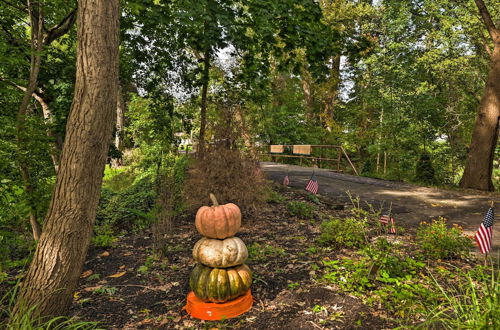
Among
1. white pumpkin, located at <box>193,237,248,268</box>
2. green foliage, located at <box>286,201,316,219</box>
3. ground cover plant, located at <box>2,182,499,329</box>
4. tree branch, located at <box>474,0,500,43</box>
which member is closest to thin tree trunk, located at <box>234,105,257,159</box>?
green foliage, located at <box>286,201,316,219</box>

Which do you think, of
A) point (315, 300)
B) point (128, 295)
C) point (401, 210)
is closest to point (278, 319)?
point (315, 300)

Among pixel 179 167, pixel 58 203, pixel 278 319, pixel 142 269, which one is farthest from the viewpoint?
A: pixel 179 167

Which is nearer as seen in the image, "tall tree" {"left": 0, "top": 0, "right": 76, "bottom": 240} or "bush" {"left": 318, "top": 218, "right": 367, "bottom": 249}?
"tall tree" {"left": 0, "top": 0, "right": 76, "bottom": 240}

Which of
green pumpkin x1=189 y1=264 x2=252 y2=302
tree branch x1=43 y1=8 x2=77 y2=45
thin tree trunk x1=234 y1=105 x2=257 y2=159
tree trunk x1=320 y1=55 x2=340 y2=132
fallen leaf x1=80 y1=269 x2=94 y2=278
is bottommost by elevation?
fallen leaf x1=80 y1=269 x2=94 y2=278

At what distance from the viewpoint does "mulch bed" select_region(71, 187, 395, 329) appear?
→ 291cm

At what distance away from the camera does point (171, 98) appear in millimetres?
8148

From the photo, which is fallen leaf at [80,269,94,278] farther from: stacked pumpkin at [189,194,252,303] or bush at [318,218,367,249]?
bush at [318,218,367,249]

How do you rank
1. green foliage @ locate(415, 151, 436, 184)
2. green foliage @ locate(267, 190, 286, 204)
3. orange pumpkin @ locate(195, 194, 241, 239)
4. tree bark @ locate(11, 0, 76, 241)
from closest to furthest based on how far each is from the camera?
orange pumpkin @ locate(195, 194, 241, 239) → tree bark @ locate(11, 0, 76, 241) → green foliage @ locate(267, 190, 286, 204) → green foliage @ locate(415, 151, 436, 184)

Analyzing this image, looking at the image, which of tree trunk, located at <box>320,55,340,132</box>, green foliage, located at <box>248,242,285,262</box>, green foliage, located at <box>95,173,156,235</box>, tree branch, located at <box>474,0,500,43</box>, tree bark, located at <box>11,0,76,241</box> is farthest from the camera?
tree trunk, located at <box>320,55,340,132</box>

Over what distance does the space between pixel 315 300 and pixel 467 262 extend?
2305 millimetres

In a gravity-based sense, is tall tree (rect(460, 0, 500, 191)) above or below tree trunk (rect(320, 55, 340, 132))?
below

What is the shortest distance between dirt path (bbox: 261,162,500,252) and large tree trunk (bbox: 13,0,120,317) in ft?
13.8

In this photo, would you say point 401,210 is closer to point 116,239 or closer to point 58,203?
point 116,239

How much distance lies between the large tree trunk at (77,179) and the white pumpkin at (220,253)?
114 cm
